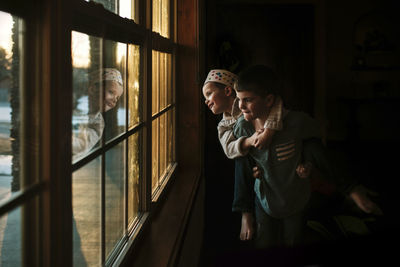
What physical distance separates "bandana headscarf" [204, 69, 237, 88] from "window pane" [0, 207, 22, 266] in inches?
36.6

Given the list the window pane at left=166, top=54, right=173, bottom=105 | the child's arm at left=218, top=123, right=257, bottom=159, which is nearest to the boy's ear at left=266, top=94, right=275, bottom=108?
the child's arm at left=218, top=123, right=257, bottom=159

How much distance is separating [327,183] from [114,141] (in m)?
0.68

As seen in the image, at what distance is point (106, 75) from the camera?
104 cm

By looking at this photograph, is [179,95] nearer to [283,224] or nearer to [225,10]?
[225,10]

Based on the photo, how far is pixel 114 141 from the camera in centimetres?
114

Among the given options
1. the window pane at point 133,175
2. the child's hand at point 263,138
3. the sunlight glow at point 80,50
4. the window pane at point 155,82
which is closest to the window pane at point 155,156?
the window pane at point 155,82

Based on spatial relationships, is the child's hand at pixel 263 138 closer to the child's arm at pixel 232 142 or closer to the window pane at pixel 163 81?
the child's arm at pixel 232 142

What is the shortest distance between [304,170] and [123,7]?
2.48ft

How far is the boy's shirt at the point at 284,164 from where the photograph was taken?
49.4 inches

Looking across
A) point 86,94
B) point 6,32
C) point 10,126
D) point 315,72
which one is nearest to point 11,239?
point 10,126

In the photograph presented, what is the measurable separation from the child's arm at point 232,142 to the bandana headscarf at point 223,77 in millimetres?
147

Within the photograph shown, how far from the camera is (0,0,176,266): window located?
0.57 meters

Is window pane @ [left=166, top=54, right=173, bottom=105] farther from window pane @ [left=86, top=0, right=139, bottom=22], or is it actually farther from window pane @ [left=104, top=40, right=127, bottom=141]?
window pane @ [left=104, top=40, right=127, bottom=141]

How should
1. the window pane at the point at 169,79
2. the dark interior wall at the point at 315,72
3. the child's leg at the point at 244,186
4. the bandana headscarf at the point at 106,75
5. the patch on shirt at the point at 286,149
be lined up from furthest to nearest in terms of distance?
1. the window pane at the point at 169,79
2. the dark interior wall at the point at 315,72
3. the child's leg at the point at 244,186
4. the patch on shirt at the point at 286,149
5. the bandana headscarf at the point at 106,75
